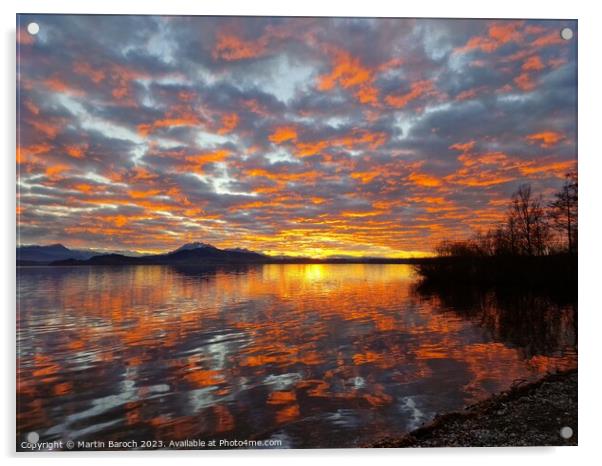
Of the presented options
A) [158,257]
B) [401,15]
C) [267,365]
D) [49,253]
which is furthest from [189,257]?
[401,15]

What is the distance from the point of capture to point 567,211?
5.88 metres

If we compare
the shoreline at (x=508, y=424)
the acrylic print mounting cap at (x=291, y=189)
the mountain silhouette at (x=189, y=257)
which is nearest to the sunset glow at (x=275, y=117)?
the acrylic print mounting cap at (x=291, y=189)

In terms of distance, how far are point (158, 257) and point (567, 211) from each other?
733 cm

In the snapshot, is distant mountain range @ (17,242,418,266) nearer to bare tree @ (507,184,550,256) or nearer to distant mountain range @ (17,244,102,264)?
distant mountain range @ (17,244,102,264)

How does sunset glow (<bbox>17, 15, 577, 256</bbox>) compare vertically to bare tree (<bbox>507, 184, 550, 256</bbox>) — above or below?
above

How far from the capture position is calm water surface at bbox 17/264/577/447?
5094 mm

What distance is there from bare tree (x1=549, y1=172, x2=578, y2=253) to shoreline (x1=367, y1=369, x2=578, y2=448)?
208 centimetres

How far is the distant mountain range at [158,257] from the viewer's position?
222 inches

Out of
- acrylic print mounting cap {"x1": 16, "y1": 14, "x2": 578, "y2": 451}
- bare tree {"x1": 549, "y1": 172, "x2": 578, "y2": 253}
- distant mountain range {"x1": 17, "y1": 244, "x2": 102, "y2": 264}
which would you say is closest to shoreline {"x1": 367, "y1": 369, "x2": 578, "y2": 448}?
acrylic print mounting cap {"x1": 16, "y1": 14, "x2": 578, "y2": 451}

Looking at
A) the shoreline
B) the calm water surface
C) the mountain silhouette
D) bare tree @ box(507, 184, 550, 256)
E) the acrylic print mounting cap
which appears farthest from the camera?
the mountain silhouette

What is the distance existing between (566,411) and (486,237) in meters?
3.71

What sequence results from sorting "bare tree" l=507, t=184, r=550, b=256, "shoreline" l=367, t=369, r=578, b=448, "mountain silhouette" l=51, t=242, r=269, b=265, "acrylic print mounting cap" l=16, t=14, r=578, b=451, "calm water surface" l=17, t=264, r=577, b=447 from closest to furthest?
"shoreline" l=367, t=369, r=578, b=448 < "calm water surface" l=17, t=264, r=577, b=447 < "acrylic print mounting cap" l=16, t=14, r=578, b=451 < "bare tree" l=507, t=184, r=550, b=256 < "mountain silhouette" l=51, t=242, r=269, b=265

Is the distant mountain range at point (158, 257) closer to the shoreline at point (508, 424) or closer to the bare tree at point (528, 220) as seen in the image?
the bare tree at point (528, 220)

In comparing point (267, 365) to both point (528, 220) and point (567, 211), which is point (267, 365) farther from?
point (567, 211)
